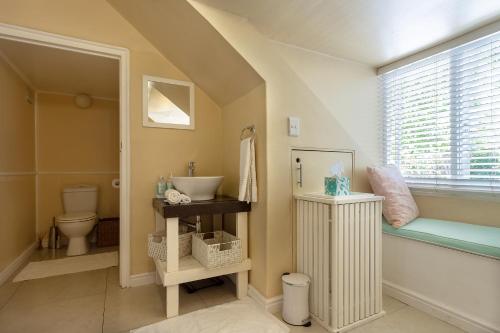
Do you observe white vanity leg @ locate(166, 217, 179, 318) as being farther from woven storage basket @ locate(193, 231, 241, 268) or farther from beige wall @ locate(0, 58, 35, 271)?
beige wall @ locate(0, 58, 35, 271)

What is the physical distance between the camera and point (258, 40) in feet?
5.90

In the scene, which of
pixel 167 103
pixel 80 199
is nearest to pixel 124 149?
pixel 167 103

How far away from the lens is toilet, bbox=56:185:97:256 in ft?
8.96

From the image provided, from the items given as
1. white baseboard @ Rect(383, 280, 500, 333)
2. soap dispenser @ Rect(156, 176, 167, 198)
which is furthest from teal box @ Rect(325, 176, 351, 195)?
soap dispenser @ Rect(156, 176, 167, 198)

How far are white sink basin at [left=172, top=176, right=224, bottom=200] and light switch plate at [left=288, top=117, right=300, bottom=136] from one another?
2.11 feet

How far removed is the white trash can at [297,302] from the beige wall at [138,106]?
46.2 inches

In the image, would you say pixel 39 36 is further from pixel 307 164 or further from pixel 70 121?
pixel 307 164

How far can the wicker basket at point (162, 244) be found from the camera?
1859mm

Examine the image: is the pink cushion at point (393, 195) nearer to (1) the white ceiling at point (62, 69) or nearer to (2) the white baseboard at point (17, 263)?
(1) the white ceiling at point (62, 69)

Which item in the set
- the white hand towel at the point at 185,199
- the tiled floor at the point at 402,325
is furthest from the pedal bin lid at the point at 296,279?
the white hand towel at the point at 185,199

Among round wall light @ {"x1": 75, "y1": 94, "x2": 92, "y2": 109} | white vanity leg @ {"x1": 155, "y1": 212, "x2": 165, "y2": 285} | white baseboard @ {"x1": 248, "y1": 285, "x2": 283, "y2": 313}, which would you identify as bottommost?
white baseboard @ {"x1": 248, "y1": 285, "x2": 283, "y2": 313}

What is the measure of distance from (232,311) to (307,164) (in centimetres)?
114

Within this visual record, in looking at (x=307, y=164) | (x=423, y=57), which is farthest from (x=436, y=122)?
(x=307, y=164)

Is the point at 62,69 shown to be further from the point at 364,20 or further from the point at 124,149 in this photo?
the point at 364,20
